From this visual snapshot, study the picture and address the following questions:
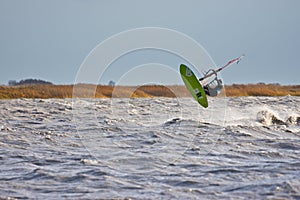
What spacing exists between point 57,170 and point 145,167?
189 cm

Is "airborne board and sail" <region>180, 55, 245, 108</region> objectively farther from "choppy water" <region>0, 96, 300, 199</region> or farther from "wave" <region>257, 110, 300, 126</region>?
"wave" <region>257, 110, 300, 126</region>

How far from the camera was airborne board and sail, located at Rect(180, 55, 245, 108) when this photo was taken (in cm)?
1522

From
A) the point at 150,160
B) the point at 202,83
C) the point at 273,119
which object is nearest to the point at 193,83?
the point at 202,83

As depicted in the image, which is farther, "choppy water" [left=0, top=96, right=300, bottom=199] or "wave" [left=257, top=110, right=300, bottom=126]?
"wave" [left=257, top=110, right=300, bottom=126]

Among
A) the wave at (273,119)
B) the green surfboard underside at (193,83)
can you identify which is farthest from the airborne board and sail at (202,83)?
the wave at (273,119)

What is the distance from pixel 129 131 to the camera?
18984 mm

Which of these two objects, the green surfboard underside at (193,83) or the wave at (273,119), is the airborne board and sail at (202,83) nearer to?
the green surfboard underside at (193,83)

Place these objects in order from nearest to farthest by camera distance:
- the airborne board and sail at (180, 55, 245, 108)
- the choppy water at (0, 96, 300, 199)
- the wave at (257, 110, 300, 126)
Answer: the choppy water at (0, 96, 300, 199) < the airborne board and sail at (180, 55, 245, 108) < the wave at (257, 110, 300, 126)

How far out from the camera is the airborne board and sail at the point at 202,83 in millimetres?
15219

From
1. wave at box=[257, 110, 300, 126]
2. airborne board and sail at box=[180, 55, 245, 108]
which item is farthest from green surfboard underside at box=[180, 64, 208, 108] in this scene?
wave at box=[257, 110, 300, 126]

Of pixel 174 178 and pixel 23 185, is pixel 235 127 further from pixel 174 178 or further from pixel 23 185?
pixel 23 185

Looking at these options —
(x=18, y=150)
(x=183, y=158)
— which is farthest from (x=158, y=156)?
(x=18, y=150)

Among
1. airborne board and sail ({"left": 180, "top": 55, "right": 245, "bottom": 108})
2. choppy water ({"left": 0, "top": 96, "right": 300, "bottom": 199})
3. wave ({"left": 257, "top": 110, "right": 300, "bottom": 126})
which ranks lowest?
choppy water ({"left": 0, "top": 96, "right": 300, "bottom": 199})

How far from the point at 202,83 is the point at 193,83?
32 centimetres
